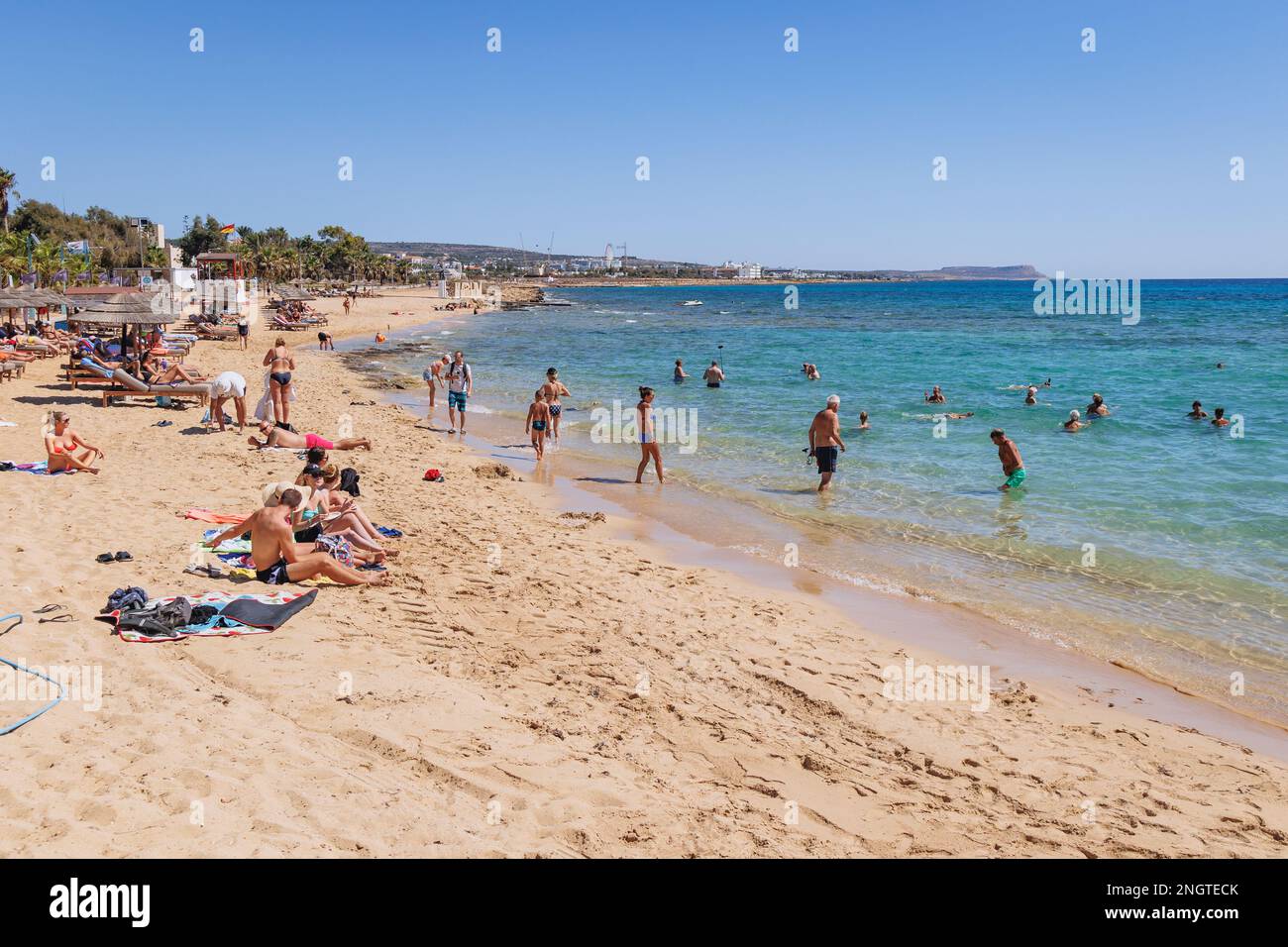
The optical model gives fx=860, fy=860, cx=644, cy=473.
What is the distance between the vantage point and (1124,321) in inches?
2495

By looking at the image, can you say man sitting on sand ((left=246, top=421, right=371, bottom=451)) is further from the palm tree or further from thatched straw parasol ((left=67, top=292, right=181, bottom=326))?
the palm tree

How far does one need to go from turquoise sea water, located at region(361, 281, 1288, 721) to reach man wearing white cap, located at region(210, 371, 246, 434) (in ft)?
19.4

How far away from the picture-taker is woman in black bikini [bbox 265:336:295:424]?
13.9 meters

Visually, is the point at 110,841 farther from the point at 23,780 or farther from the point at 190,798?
the point at 23,780

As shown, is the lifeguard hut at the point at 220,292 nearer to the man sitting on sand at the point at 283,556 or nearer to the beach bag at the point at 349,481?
the beach bag at the point at 349,481

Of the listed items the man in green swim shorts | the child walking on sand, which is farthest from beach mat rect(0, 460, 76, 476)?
the man in green swim shorts

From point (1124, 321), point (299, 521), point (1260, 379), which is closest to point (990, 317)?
point (1124, 321)

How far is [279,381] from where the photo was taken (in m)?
14.0

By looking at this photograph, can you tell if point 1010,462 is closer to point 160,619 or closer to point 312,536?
point 312,536

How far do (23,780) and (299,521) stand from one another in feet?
13.2

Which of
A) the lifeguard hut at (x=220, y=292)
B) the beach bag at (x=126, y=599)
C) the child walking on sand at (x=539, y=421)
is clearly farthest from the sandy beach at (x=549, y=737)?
the lifeguard hut at (x=220, y=292)

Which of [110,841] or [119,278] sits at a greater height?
[119,278]

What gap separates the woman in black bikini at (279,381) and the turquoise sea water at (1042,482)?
17.3ft

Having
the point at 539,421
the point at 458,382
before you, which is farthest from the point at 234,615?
the point at 458,382
